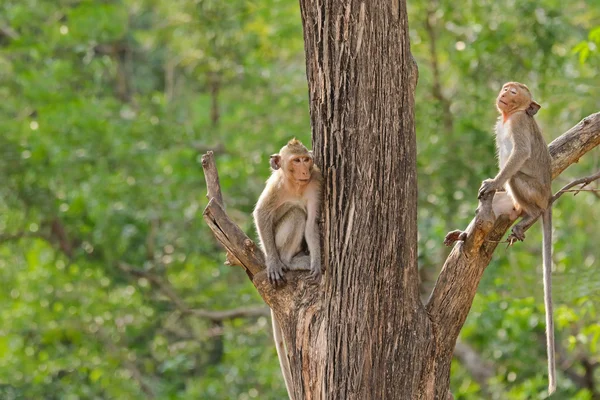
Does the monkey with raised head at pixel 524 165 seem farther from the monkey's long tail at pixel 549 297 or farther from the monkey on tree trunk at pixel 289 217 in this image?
the monkey on tree trunk at pixel 289 217

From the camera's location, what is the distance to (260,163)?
11.9 metres

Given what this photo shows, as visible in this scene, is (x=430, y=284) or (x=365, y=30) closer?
(x=365, y=30)

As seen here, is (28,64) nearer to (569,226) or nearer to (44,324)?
(44,324)

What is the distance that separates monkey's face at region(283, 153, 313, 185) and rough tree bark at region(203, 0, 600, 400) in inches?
12.2

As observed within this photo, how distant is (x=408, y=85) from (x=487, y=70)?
6.71 m

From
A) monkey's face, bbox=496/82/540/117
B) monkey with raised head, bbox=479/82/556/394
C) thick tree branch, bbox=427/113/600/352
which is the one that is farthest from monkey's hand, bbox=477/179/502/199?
monkey's face, bbox=496/82/540/117

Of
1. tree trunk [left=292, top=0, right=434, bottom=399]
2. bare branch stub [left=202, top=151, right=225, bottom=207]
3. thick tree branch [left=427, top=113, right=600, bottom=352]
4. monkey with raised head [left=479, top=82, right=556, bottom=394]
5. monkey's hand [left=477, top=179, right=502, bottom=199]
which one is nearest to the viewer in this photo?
tree trunk [left=292, top=0, right=434, bottom=399]

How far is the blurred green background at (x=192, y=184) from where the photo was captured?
11148 mm

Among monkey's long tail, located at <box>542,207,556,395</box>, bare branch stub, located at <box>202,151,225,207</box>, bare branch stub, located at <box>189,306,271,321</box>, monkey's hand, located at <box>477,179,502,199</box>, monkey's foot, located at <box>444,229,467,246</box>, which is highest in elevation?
bare branch stub, located at <box>202,151,225,207</box>

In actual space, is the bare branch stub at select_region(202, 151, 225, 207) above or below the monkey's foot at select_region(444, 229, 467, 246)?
above

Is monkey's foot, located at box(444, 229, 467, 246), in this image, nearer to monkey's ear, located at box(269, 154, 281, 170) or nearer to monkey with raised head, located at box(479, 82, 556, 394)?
monkey with raised head, located at box(479, 82, 556, 394)

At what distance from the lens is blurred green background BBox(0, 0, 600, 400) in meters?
11.1

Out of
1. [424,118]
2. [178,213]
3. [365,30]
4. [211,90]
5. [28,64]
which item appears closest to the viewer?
[365,30]

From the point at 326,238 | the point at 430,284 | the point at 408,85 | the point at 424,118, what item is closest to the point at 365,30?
the point at 408,85
